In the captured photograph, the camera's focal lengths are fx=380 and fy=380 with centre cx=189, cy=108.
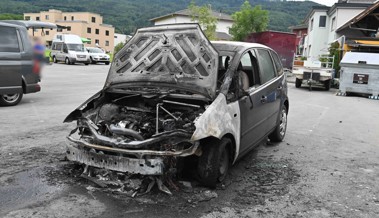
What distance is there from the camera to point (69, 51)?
31609mm

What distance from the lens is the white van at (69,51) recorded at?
31594 mm

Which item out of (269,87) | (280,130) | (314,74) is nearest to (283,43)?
(314,74)

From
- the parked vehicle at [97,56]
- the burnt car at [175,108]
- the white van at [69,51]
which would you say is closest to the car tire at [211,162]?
the burnt car at [175,108]

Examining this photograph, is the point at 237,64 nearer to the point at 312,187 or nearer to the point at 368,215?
the point at 312,187

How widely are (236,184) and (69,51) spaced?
2954 centimetres

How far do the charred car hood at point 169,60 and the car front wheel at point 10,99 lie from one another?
18.5ft

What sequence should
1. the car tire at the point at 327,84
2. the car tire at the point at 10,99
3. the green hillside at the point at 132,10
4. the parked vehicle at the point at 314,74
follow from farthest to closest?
the green hillside at the point at 132,10 < the car tire at the point at 327,84 < the parked vehicle at the point at 314,74 < the car tire at the point at 10,99

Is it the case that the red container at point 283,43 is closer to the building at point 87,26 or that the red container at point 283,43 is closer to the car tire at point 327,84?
the car tire at point 327,84

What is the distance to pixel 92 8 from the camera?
295 feet

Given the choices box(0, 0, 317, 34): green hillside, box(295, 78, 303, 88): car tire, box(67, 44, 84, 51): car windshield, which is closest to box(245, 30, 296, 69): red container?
box(295, 78, 303, 88): car tire

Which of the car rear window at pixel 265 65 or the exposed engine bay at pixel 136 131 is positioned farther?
the car rear window at pixel 265 65

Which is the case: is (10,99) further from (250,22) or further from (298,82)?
(250,22)

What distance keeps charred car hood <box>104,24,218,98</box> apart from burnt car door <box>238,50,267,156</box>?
552 mm

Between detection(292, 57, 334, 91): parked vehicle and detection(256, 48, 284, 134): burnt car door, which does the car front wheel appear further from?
detection(292, 57, 334, 91): parked vehicle
